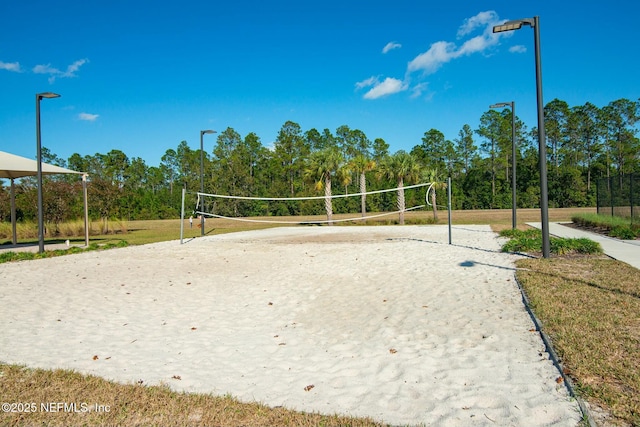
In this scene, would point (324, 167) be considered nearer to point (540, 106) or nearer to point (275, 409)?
point (540, 106)

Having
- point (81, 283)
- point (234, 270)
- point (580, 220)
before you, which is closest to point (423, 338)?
point (234, 270)

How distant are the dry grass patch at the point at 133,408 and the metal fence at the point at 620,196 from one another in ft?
54.3

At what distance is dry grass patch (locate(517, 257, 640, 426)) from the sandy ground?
24 centimetres

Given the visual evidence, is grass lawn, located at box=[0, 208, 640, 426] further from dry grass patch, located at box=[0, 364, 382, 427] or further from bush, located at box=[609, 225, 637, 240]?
bush, located at box=[609, 225, 637, 240]

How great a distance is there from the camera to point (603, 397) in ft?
10.3

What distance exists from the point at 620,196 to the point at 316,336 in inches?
680

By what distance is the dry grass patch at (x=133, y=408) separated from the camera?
117 inches

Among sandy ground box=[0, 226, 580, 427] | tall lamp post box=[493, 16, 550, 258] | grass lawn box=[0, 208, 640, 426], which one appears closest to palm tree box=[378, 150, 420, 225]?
tall lamp post box=[493, 16, 550, 258]

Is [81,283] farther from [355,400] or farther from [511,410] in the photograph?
[511,410]

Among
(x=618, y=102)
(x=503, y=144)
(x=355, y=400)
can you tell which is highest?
(x=618, y=102)

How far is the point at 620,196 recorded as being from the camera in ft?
56.3

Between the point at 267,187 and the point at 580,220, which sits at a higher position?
the point at 267,187

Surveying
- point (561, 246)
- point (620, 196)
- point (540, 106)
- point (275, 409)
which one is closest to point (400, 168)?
point (620, 196)

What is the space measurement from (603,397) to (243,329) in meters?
3.77
